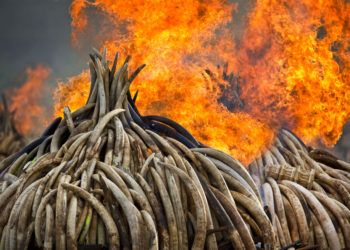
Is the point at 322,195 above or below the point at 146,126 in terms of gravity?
below

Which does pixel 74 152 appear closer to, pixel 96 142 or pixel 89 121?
pixel 96 142

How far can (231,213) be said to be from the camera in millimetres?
7508

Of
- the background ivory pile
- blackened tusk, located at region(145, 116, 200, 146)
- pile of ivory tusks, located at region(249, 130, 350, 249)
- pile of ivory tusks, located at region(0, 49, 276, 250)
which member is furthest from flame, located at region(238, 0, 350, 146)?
pile of ivory tusks, located at region(0, 49, 276, 250)

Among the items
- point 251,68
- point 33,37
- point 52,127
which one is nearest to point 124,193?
point 52,127

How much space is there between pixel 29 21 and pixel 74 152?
10763 millimetres

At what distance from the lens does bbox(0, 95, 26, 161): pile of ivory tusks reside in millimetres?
14016

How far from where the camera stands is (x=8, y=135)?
47.1ft

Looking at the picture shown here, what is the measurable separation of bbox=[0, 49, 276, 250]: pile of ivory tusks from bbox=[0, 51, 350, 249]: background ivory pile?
0.01 metres

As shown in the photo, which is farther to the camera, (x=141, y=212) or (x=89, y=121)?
(x=89, y=121)

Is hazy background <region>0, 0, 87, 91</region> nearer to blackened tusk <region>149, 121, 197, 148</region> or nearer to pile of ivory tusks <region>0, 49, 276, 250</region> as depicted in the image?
blackened tusk <region>149, 121, 197, 148</region>

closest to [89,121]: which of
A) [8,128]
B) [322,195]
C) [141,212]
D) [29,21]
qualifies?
[141,212]

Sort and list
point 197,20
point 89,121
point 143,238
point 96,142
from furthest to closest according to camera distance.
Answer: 1. point 197,20
2. point 89,121
3. point 96,142
4. point 143,238

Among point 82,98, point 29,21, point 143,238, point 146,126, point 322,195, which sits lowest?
point 143,238

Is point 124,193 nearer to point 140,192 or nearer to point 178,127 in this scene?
point 140,192
